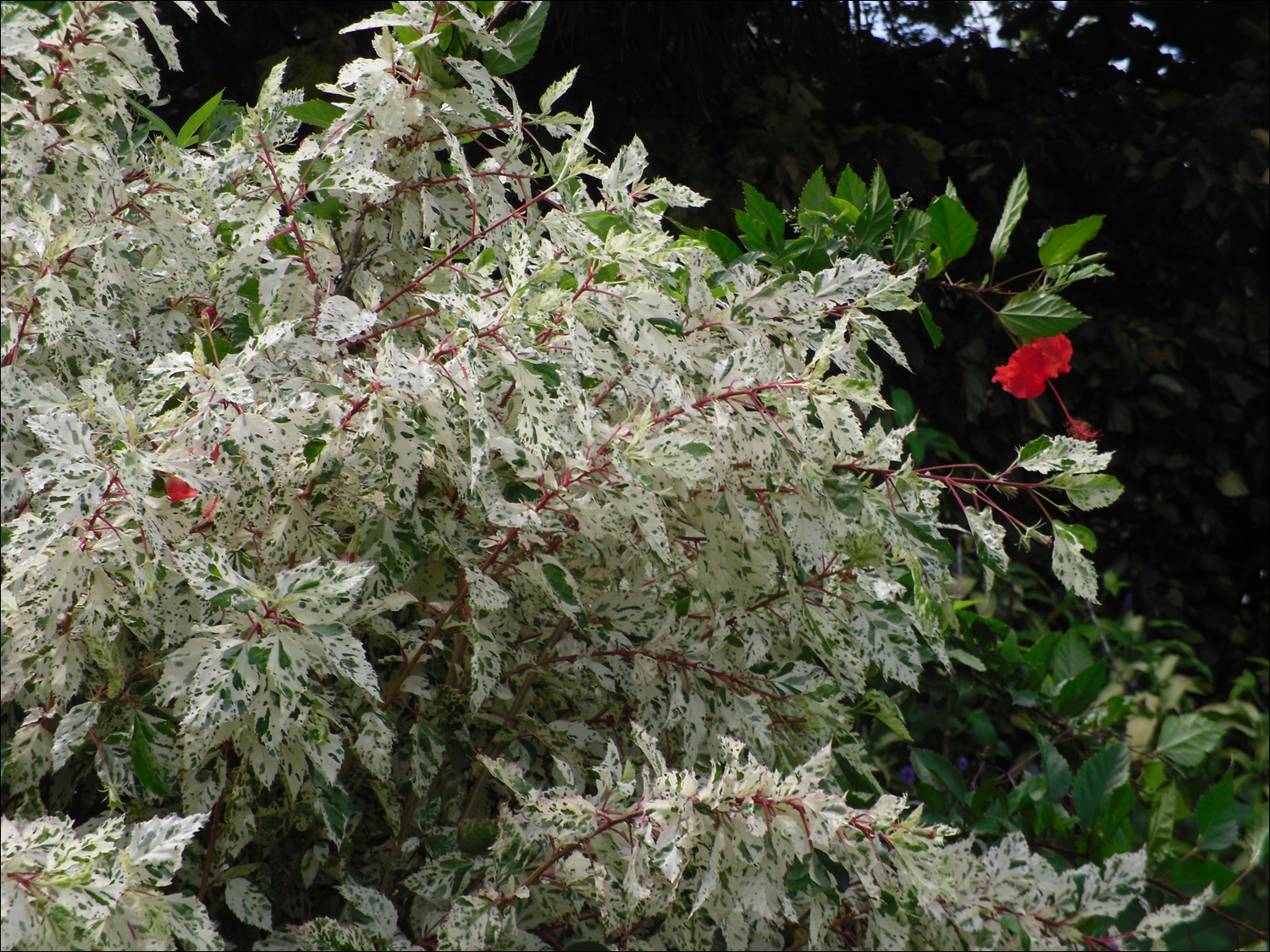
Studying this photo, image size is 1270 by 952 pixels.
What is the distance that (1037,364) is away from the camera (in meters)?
1.37

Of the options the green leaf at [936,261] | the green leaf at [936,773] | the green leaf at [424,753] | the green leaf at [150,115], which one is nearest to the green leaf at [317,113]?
the green leaf at [150,115]

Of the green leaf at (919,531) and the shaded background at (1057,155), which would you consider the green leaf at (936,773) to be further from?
the shaded background at (1057,155)

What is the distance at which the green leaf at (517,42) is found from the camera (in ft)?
3.33

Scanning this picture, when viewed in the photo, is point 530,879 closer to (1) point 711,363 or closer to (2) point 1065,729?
(1) point 711,363

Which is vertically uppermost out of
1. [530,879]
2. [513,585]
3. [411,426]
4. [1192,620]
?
[411,426]

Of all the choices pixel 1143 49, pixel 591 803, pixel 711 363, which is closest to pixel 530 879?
pixel 591 803

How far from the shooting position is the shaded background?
3289 mm

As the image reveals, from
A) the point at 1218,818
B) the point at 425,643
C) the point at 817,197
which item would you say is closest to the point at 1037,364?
the point at 817,197

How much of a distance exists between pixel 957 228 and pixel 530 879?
90 centimetres

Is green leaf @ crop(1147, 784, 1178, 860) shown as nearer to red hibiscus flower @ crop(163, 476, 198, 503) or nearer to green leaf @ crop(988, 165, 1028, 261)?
A: green leaf @ crop(988, 165, 1028, 261)

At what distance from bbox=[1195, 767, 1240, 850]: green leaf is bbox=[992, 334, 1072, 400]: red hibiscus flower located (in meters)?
0.69

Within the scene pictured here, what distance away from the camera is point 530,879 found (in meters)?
0.94

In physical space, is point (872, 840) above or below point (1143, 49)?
below

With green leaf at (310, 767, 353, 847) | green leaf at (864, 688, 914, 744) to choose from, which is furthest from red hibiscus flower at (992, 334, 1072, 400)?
green leaf at (310, 767, 353, 847)
